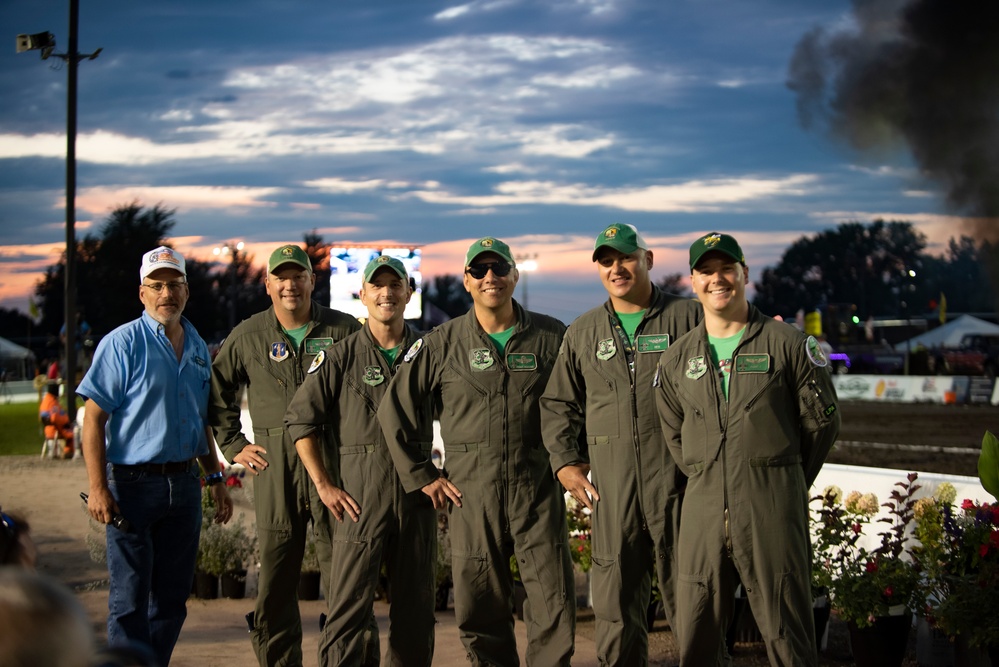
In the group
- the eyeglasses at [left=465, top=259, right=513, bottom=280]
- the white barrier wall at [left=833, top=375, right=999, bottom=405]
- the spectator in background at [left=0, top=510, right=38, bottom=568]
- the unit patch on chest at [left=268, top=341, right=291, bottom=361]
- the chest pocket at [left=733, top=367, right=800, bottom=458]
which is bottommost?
the white barrier wall at [left=833, top=375, right=999, bottom=405]

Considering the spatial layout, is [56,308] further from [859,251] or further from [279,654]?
[279,654]

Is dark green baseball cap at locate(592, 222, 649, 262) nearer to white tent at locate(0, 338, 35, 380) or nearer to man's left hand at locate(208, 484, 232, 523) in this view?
man's left hand at locate(208, 484, 232, 523)

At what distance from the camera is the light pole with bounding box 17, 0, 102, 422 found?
2091cm

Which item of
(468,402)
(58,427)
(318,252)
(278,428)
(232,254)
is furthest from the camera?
(318,252)

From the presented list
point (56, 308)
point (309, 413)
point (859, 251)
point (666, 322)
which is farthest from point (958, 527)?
point (859, 251)

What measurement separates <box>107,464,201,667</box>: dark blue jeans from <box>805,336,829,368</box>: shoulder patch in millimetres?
2883

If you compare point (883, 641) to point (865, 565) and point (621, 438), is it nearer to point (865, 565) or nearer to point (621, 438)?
point (865, 565)

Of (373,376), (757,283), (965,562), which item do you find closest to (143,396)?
(373,376)

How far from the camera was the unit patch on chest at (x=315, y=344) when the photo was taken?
6.07 metres

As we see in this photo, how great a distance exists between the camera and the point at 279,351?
607cm

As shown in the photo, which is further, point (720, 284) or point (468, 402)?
point (468, 402)

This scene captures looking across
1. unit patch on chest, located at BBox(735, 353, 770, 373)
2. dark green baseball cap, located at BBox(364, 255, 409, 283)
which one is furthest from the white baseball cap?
unit patch on chest, located at BBox(735, 353, 770, 373)

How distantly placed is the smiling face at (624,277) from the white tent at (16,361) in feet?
186

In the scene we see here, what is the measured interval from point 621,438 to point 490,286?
3.27 feet
